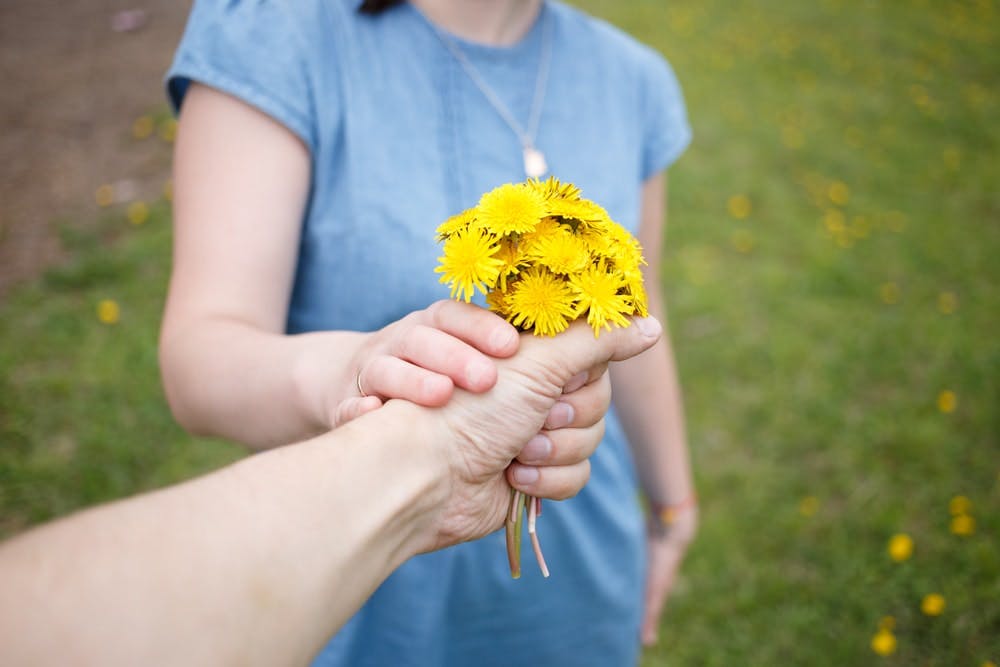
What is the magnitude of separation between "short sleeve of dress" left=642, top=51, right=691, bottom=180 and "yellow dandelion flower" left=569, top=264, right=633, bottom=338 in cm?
94

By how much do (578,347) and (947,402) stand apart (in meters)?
4.12

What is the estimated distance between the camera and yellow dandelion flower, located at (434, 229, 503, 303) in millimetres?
946

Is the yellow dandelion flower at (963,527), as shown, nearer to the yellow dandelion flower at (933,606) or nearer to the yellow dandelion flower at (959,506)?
the yellow dandelion flower at (959,506)

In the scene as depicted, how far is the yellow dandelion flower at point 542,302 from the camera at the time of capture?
3.23 ft

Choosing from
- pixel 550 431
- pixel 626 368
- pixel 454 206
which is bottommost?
pixel 626 368

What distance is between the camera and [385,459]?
896 mm

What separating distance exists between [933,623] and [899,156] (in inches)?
214

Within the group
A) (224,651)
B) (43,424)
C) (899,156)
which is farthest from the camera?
(899,156)

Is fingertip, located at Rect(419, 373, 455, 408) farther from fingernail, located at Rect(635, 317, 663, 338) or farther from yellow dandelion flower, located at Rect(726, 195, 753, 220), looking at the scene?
yellow dandelion flower, located at Rect(726, 195, 753, 220)

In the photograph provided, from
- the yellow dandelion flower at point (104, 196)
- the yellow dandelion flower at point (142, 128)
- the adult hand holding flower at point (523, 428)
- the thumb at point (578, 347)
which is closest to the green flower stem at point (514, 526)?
the adult hand holding flower at point (523, 428)

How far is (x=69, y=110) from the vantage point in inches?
219

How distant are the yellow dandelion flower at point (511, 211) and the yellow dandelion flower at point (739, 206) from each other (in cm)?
506

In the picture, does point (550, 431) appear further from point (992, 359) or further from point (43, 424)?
point (992, 359)

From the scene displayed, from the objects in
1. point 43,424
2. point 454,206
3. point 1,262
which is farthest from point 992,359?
point 1,262
